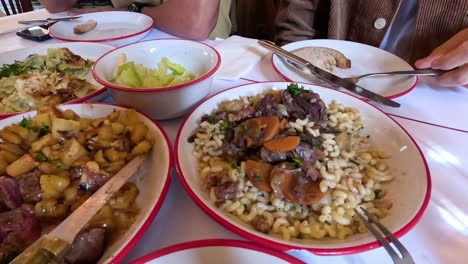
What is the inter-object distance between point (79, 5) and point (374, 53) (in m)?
1.77

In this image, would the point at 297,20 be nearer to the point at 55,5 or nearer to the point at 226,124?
the point at 226,124

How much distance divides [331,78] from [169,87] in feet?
1.86

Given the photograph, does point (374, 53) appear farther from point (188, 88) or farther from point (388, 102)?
point (188, 88)

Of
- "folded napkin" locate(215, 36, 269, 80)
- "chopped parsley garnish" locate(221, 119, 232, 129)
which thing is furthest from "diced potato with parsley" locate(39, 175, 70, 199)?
"folded napkin" locate(215, 36, 269, 80)

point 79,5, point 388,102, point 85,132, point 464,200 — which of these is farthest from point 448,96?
point 79,5

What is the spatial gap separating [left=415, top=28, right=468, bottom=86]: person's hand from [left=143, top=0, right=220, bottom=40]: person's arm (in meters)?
0.97

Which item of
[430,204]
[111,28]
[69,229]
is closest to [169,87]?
[69,229]

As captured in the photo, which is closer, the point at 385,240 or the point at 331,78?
the point at 385,240

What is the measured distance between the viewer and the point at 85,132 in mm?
807

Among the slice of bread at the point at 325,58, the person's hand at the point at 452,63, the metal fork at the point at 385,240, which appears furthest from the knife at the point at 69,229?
the person's hand at the point at 452,63

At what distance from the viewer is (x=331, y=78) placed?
117 cm

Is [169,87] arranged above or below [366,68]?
above

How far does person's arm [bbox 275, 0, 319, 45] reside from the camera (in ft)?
5.84

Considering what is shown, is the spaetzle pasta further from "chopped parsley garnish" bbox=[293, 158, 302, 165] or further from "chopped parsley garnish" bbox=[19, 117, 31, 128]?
"chopped parsley garnish" bbox=[19, 117, 31, 128]
